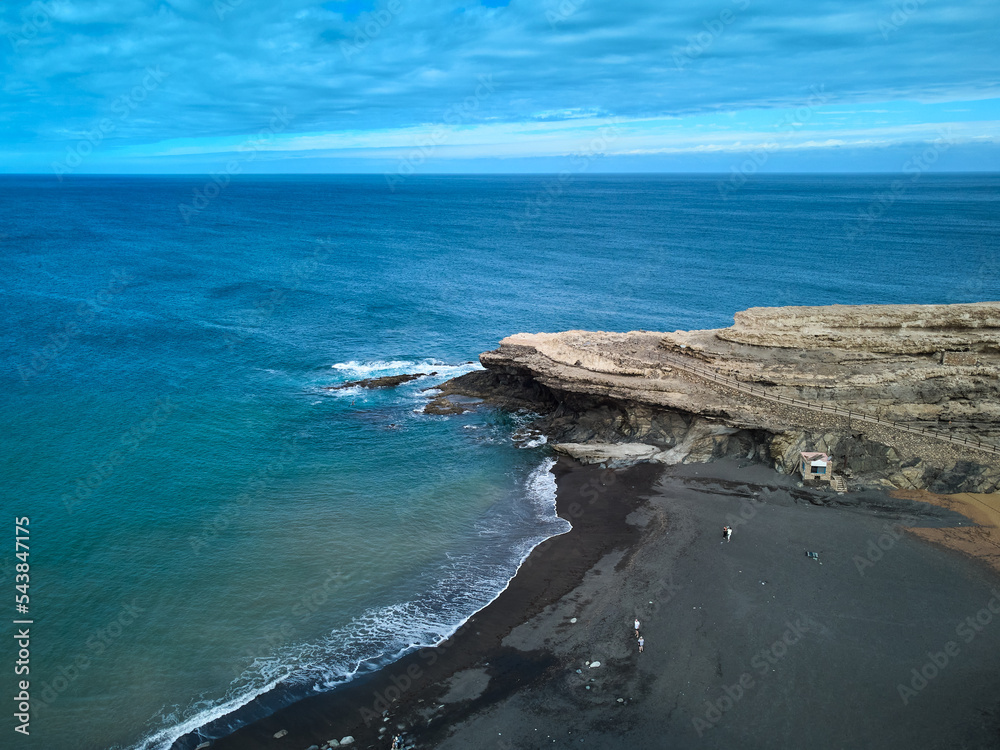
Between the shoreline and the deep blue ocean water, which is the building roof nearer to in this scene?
the shoreline

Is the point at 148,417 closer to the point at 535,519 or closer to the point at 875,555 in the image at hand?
the point at 535,519

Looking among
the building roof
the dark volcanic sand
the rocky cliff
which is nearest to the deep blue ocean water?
the dark volcanic sand

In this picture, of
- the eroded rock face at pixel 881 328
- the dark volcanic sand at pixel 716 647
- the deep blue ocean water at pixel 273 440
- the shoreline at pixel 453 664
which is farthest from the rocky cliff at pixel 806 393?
the shoreline at pixel 453 664

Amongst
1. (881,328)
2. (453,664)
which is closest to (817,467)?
(881,328)

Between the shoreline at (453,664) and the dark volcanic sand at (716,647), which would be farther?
the shoreline at (453,664)

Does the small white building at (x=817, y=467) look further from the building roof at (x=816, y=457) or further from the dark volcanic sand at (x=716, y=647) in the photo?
the dark volcanic sand at (x=716, y=647)
